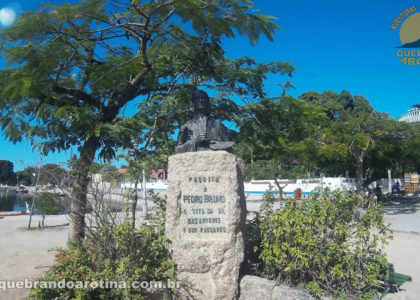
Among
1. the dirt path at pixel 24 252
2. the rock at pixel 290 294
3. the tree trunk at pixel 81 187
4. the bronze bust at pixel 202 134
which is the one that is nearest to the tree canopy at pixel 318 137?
the bronze bust at pixel 202 134

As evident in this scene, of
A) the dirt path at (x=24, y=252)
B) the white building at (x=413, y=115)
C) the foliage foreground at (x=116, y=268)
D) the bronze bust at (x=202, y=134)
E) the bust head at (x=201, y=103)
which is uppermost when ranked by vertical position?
the white building at (x=413, y=115)

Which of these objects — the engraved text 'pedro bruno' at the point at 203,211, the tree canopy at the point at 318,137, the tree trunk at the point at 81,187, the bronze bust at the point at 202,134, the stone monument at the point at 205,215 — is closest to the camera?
the stone monument at the point at 205,215

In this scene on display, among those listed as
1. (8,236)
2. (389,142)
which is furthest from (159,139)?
(389,142)

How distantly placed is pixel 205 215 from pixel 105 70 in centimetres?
332

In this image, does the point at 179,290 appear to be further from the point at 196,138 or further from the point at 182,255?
the point at 196,138

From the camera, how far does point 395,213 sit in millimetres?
15273

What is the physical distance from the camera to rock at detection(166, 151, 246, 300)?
4219 millimetres

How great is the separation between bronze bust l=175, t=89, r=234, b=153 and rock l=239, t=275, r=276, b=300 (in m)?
1.79

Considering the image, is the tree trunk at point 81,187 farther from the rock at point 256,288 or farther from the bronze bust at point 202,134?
the rock at point 256,288

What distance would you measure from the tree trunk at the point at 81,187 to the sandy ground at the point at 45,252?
779 millimetres

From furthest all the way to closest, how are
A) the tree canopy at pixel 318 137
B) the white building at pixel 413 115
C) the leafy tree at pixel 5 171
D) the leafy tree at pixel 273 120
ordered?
the leafy tree at pixel 5 171 → the white building at pixel 413 115 → the tree canopy at pixel 318 137 → the leafy tree at pixel 273 120

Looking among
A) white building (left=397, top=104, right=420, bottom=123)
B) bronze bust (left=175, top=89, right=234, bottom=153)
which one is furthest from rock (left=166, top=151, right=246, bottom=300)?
white building (left=397, top=104, right=420, bottom=123)

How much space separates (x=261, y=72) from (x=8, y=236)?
9.20 m

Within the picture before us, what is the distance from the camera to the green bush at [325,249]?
4051mm
